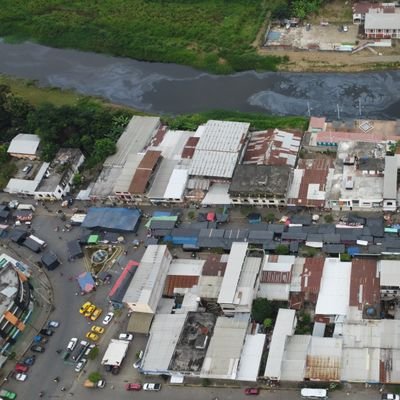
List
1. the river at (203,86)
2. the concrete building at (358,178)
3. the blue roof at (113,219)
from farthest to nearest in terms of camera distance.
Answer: the river at (203,86)
the blue roof at (113,219)
the concrete building at (358,178)

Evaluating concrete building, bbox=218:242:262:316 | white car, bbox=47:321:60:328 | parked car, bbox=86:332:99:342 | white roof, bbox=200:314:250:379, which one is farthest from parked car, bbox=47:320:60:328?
concrete building, bbox=218:242:262:316

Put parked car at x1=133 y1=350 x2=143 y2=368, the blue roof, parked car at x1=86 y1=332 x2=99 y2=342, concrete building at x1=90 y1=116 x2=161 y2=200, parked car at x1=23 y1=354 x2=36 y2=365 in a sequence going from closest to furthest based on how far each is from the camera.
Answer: parked car at x1=133 y1=350 x2=143 y2=368 < parked car at x1=23 y1=354 x2=36 y2=365 < parked car at x1=86 y1=332 x2=99 y2=342 < the blue roof < concrete building at x1=90 y1=116 x2=161 y2=200

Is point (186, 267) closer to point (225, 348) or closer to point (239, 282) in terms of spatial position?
point (239, 282)

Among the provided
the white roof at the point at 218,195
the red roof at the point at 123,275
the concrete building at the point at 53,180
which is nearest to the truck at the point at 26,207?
the concrete building at the point at 53,180

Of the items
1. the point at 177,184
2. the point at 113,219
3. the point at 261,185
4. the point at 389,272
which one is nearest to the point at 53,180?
the point at 113,219

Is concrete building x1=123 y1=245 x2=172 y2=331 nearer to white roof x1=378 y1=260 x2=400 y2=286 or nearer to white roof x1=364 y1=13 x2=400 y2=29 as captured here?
white roof x1=378 y1=260 x2=400 y2=286

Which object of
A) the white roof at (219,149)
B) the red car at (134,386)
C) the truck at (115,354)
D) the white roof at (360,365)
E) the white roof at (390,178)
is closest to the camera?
the white roof at (360,365)

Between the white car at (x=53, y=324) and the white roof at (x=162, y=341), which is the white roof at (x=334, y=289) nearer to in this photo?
the white roof at (x=162, y=341)
